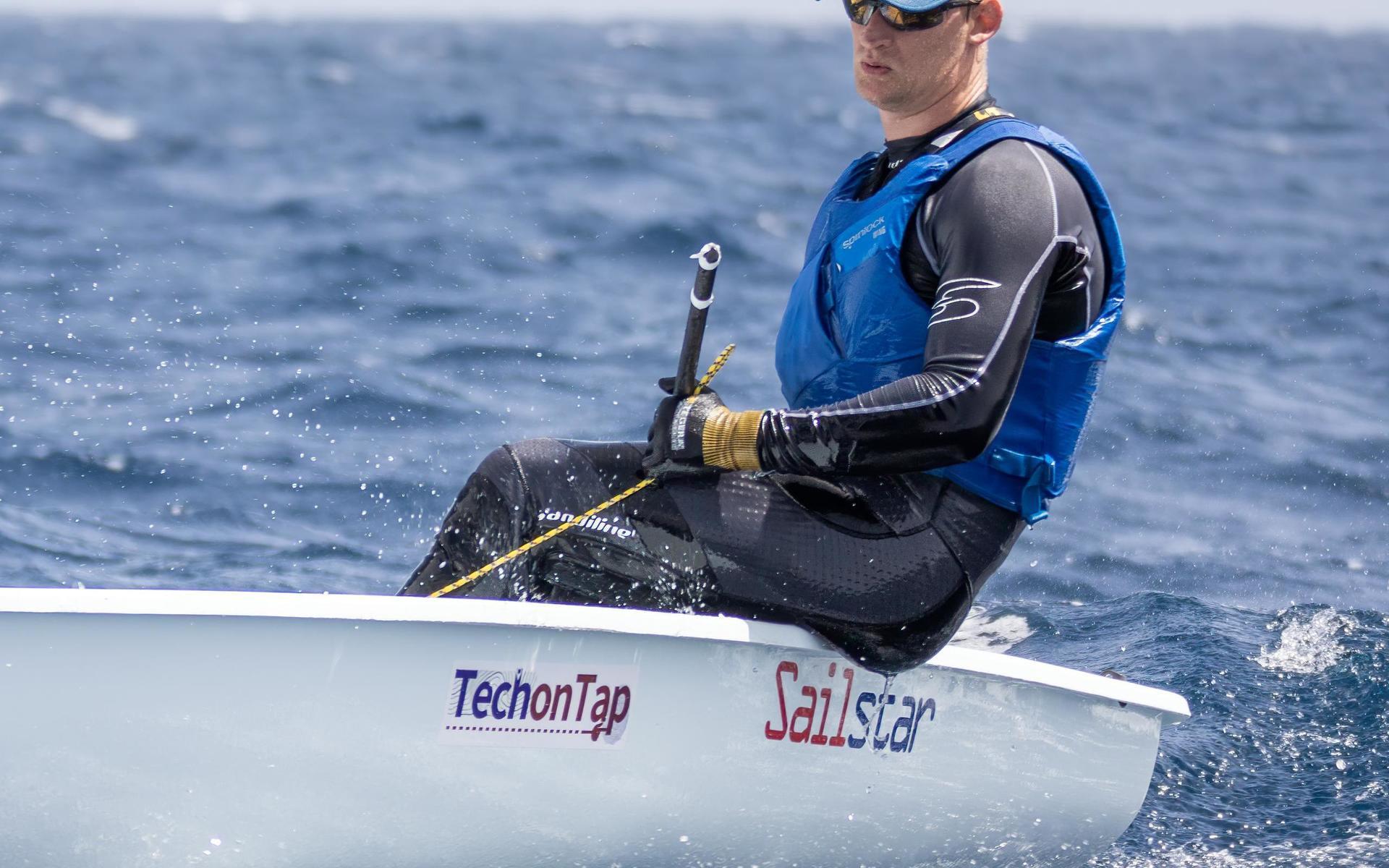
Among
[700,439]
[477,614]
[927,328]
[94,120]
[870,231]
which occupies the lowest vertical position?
[94,120]

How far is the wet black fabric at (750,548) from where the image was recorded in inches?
96.2

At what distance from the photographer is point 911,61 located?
2521mm

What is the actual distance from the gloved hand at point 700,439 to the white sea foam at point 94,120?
39.6 feet

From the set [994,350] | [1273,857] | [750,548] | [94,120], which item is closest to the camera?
[994,350]

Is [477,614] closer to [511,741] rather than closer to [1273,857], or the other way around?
[511,741]

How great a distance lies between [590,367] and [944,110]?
408 centimetres

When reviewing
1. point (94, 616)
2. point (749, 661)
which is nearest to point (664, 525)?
point (749, 661)

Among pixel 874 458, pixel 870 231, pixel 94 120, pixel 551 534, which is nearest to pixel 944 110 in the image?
pixel 870 231

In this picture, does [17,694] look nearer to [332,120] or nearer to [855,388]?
[855,388]

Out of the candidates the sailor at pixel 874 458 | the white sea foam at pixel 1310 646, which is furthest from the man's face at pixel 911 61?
the white sea foam at pixel 1310 646

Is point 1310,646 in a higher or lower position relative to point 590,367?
higher

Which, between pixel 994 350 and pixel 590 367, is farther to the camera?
pixel 590 367

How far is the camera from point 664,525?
2455 mm

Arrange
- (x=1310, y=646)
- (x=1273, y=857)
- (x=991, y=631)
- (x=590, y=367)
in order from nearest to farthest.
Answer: (x=1273, y=857)
(x=991, y=631)
(x=1310, y=646)
(x=590, y=367)
